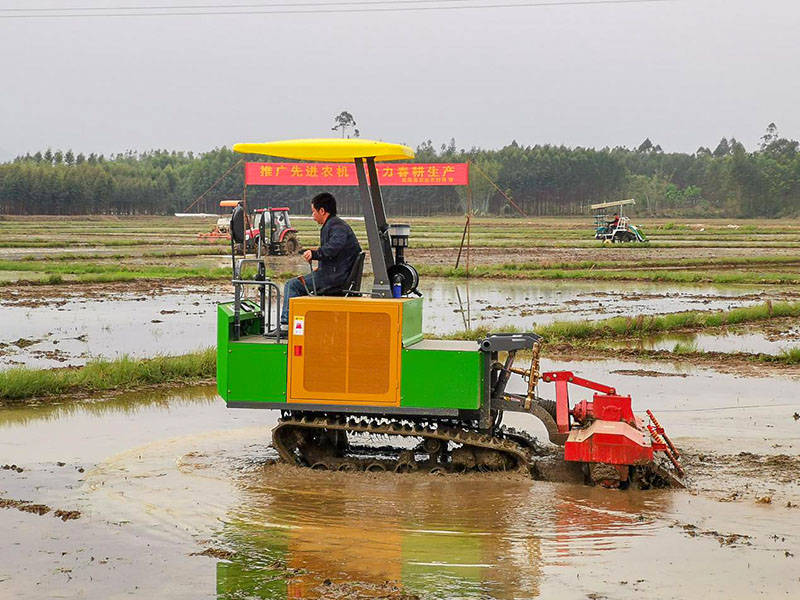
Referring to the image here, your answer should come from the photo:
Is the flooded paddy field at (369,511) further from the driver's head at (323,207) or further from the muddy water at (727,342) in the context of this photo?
the driver's head at (323,207)

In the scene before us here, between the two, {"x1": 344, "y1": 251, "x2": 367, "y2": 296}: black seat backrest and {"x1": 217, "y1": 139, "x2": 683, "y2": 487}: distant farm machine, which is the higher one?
{"x1": 344, "y1": 251, "x2": 367, "y2": 296}: black seat backrest

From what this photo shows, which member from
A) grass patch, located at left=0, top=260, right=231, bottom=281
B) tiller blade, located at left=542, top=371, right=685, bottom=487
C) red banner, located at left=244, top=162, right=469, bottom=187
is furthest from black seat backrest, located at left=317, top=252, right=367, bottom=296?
grass patch, located at left=0, top=260, right=231, bottom=281

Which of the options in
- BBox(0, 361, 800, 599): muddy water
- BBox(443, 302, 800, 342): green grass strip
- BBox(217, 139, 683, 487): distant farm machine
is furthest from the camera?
BBox(443, 302, 800, 342): green grass strip

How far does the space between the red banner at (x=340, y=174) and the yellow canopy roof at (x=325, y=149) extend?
14856 mm

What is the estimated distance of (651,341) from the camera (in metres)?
19.7

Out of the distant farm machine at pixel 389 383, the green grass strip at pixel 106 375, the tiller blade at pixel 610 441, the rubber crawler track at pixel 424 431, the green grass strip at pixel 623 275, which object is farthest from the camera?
the green grass strip at pixel 623 275

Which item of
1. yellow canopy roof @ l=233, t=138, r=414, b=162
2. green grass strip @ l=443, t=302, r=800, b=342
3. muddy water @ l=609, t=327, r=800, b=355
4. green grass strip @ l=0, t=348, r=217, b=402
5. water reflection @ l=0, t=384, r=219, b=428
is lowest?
water reflection @ l=0, t=384, r=219, b=428

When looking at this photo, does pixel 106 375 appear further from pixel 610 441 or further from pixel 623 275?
pixel 623 275

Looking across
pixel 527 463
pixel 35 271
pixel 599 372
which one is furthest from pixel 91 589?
pixel 35 271

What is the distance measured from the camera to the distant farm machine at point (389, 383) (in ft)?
32.0

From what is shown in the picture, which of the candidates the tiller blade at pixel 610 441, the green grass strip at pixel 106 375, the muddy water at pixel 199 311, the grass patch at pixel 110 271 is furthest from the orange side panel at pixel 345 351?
the grass patch at pixel 110 271

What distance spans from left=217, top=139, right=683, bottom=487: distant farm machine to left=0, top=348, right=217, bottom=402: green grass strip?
4547 mm

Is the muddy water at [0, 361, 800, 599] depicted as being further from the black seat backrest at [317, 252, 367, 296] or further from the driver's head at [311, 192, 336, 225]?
the driver's head at [311, 192, 336, 225]

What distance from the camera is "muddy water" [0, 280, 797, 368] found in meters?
18.1
